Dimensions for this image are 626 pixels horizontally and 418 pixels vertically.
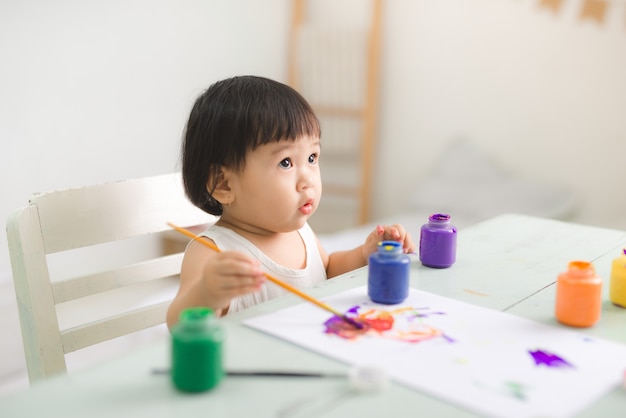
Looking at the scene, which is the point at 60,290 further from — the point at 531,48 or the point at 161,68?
the point at 531,48

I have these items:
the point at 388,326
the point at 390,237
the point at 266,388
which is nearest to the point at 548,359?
the point at 388,326

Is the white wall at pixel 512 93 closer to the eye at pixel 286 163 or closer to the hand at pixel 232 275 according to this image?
the eye at pixel 286 163

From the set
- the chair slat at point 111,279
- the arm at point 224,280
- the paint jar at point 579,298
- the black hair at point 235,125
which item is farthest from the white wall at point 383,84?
the paint jar at point 579,298

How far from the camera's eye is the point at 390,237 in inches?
46.1

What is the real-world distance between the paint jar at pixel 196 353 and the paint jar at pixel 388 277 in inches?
12.3

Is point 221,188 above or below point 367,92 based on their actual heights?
above

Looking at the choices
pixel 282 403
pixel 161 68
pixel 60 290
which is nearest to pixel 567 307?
pixel 282 403

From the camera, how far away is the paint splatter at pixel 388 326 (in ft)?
2.71

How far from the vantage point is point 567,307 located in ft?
2.90

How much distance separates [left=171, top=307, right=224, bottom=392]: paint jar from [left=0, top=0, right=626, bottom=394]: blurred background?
5.56 feet

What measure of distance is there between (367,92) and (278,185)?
1.99 m

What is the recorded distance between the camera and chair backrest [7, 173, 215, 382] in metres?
1.03

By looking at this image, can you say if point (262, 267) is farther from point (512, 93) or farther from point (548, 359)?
point (512, 93)

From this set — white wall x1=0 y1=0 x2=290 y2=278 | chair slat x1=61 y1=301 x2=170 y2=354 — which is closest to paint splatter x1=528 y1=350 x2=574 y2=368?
chair slat x1=61 y1=301 x2=170 y2=354
